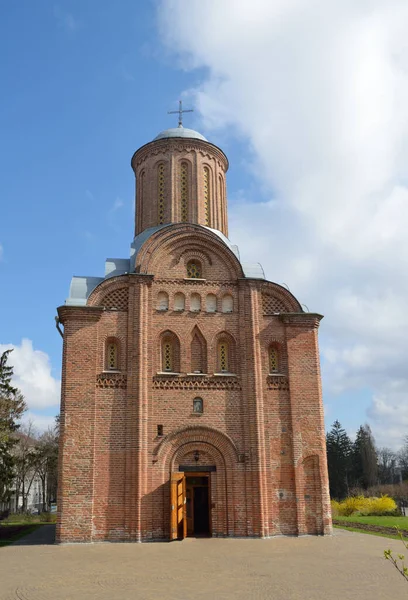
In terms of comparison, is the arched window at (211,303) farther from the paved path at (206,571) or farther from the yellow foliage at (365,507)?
the yellow foliage at (365,507)

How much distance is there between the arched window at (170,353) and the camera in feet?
62.2

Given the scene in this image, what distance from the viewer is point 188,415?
18.3 m

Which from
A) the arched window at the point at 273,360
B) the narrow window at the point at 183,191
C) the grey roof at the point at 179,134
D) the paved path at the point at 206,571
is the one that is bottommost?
the paved path at the point at 206,571

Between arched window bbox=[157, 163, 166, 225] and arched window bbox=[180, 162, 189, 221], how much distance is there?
754 millimetres

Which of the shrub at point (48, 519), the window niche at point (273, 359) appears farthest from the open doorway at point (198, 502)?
the shrub at point (48, 519)

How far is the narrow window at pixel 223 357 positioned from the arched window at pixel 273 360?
1610 mm

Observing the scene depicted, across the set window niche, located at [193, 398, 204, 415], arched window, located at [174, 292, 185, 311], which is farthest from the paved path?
arched window, located at [174, 292, 185, 311]

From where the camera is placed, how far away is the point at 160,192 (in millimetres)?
22688

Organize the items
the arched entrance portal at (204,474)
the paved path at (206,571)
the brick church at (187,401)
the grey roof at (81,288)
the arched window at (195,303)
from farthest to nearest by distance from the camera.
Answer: the arched window at (195,303) < the grey roof at (81,288) < the arched entrance portal at (204,474) < the brick church at (187,401) < the paved path at (206,571)

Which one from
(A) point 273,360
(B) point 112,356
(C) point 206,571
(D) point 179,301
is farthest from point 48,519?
(C) point 206,571

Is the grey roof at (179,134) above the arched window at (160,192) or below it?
above

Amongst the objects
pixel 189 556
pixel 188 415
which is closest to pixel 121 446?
pixel 188 415

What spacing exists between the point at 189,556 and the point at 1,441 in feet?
43.5

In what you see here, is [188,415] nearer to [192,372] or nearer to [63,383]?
[192,372]
